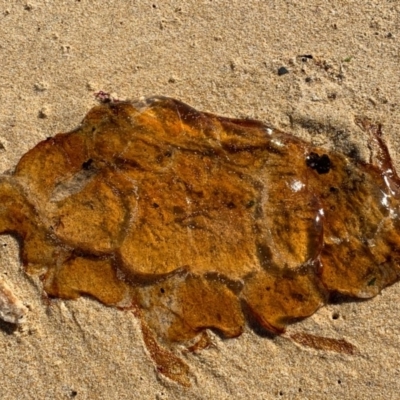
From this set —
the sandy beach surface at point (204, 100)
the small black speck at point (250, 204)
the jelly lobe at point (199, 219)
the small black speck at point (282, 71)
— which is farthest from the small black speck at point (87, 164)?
the small black speck at point (282, 71)

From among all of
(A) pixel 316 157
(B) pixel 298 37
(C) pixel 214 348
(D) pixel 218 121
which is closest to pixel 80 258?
(C) pixel 214 348

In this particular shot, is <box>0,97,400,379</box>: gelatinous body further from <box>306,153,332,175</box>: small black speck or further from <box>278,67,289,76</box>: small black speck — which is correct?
<box>278,67,289,76</box>: small black speck

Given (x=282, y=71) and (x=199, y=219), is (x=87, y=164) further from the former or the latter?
(x=282, y=71)

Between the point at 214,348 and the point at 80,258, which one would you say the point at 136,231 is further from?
the point at 214,348

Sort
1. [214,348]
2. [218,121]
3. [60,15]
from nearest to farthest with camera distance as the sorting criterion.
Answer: [214,348], [218,121], [60,15]

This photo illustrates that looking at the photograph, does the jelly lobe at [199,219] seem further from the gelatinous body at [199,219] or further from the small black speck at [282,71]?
the small black speck at [282,71]
